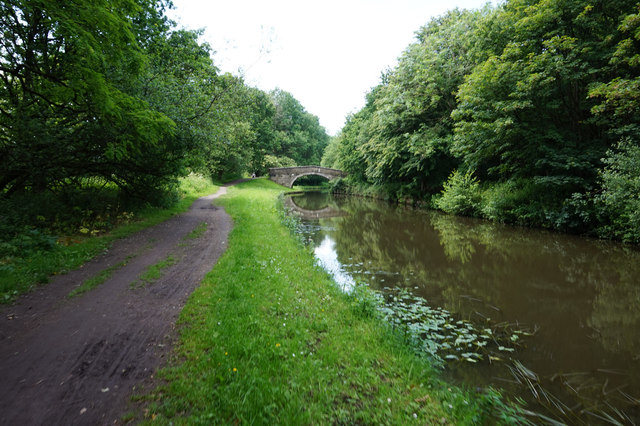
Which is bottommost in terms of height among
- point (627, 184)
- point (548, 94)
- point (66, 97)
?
point (627, 184)

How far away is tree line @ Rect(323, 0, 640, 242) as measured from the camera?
9.41 m

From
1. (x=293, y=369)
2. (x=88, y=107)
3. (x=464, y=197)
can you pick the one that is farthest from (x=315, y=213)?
(x=293, y=369)

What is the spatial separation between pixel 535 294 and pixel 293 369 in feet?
20.1

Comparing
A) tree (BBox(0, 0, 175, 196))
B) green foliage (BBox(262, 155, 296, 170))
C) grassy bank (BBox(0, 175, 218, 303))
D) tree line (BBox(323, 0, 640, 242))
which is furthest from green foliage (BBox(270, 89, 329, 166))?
grassy bank (BBox(0, 175, 218, 303))

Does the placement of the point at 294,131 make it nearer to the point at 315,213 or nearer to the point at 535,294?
the point at 315,213

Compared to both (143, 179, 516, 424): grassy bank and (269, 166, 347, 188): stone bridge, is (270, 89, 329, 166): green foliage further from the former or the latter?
(143, 179, 516, 424): grassy bank

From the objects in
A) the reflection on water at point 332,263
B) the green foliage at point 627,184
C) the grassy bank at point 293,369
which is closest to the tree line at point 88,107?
the grassy bank at point 293,369

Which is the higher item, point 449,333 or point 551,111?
point 551,111

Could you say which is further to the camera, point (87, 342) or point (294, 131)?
point (294, 131)

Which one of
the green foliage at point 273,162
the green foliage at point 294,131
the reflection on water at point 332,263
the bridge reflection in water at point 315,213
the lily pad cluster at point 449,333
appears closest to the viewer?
the lily pad cluster at point 449,333

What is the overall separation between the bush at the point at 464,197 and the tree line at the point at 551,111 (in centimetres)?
6

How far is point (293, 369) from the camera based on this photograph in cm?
327

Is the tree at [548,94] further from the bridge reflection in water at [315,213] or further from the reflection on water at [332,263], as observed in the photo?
the bridge reflection in water at [315,213]

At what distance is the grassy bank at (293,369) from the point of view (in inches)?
105
